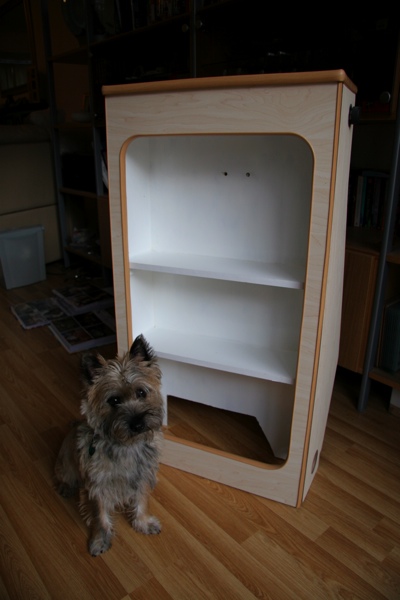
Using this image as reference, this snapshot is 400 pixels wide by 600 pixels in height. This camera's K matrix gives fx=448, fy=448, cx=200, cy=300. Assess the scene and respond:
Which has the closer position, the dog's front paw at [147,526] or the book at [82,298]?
the dog's front paw at [147,526]

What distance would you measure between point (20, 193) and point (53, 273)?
2.10 feet

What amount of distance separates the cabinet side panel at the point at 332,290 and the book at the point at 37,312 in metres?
1.79

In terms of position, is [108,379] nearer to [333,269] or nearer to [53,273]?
[333,269]

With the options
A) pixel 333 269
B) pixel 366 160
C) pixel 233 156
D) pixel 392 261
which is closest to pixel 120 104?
pixel 233 156

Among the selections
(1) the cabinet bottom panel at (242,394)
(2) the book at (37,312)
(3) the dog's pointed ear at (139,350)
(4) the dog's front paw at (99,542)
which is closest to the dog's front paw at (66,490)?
(4) the dog's front paw at (99,542)

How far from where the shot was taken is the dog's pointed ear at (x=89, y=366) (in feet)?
3.51

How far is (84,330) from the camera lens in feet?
8.32

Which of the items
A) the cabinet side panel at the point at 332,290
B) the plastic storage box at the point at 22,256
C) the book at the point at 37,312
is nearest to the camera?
the cabinet side panel at the point at 332,290

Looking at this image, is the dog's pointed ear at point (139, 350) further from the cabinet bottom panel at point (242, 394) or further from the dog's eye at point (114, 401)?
the cabinet bottom panel at point (242, 394)

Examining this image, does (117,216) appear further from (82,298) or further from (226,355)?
(82,298)

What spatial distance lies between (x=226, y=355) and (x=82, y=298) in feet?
5.66

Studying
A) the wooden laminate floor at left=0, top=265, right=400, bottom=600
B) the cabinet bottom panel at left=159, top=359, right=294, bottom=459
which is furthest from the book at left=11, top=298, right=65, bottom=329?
the cabinet bottom panel at left=159, top=359, right=294, bottom=459

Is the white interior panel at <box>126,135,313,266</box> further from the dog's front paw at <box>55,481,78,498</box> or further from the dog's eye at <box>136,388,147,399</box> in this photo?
the dog's front paw at <box>55,481,78,498</box>

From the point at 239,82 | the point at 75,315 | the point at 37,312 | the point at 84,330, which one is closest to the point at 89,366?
the point at 239,82
